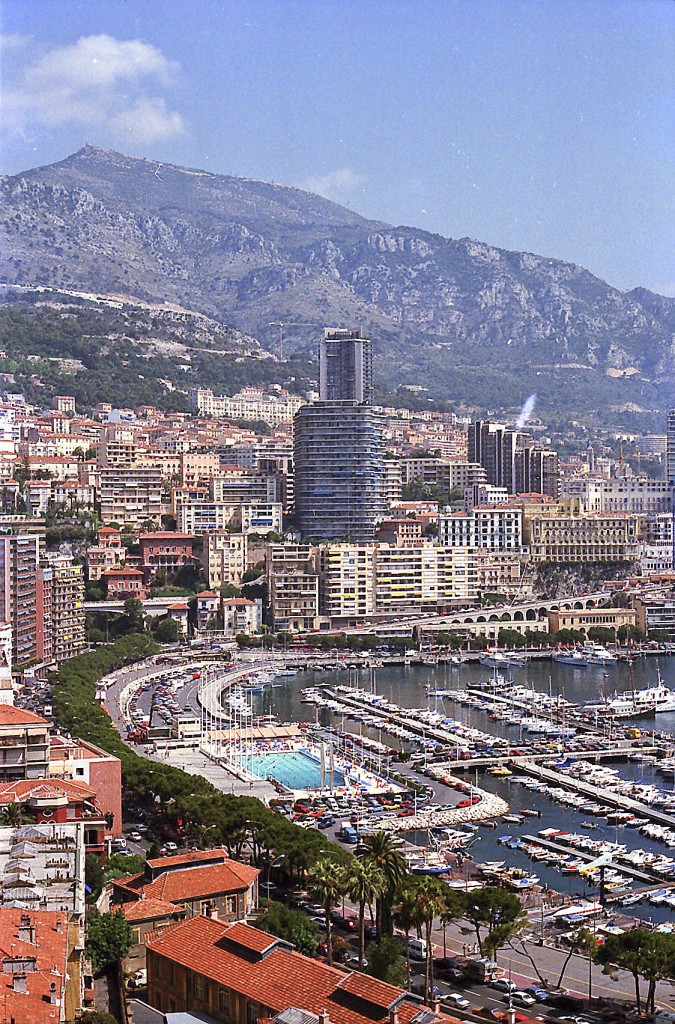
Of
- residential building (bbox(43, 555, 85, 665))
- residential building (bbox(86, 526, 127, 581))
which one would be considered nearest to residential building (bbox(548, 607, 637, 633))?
residential building (bbox(86, 526, 127, 581))

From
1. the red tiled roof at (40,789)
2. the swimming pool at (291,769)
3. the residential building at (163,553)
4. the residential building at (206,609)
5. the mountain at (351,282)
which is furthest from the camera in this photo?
the mountain at (351,282)

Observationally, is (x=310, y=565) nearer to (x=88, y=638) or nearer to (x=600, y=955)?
(x=88, y=638)

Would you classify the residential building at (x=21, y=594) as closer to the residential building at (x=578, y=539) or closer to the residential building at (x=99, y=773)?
the residential building at (x=99, y=773)

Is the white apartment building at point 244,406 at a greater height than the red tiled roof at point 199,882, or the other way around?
the white apartment building at point 244,406

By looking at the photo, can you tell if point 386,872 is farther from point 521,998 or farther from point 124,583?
point 124,583

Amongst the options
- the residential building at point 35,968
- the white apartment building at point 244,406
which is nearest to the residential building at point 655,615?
the white apartment building at point 244,406

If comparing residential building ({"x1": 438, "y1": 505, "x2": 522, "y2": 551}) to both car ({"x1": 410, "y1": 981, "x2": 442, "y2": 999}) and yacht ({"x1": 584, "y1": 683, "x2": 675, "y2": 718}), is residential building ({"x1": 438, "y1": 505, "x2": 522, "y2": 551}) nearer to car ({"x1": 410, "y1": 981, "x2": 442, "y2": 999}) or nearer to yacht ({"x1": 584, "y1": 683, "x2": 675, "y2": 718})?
yacht ({"x1": 584, "y1": 683, "x2": 675, "y2": 718})
